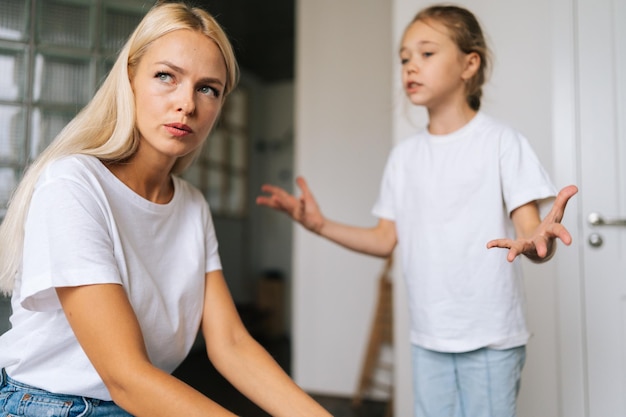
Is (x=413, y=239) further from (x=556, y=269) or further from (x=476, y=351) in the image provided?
(x=556, y=269)

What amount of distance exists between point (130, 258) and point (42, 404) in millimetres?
287

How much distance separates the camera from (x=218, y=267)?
49.9 inches

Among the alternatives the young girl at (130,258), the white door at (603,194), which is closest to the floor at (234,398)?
the white door at (603,194)

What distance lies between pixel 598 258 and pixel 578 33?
0.89 m

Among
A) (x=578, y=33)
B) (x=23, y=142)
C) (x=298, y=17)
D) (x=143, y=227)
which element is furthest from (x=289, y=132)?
(x=143, y=227)

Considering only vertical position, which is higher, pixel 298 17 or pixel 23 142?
pixel 298 17

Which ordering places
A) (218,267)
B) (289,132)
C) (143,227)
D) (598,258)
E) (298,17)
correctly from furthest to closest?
(289,132) < (298,17) < (598,258) < (218,267) < (143,227)

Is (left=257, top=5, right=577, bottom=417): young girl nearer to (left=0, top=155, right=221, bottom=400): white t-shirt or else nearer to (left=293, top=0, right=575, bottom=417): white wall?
(left=0, top=155, right=221, bottom=400): white t-shirt

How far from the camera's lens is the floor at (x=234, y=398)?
3055mm

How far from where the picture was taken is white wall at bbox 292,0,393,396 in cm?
343

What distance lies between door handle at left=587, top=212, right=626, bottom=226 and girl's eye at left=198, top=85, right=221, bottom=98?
5.23ft

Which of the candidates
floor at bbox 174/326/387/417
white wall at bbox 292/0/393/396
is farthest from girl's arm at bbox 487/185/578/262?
white wall at bbox 292/0/393/396

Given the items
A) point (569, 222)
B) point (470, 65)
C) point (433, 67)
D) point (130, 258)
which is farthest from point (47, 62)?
point (569, 222)

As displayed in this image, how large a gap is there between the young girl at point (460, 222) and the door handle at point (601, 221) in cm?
84
